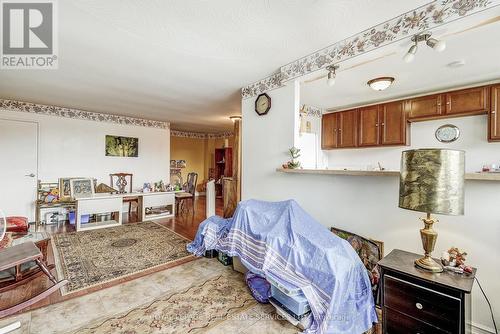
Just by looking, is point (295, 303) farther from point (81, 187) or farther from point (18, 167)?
point (18, 167)

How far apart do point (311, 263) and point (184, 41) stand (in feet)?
7.32

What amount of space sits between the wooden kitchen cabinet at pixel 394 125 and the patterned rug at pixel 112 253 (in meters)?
3.65

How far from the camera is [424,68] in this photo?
2676mm

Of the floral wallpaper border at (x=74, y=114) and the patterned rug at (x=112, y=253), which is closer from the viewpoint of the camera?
the patterned rug at (x=112, y=253)

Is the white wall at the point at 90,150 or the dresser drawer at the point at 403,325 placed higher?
the white wall at the point at 90,150

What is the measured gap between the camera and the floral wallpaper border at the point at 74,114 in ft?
14.6

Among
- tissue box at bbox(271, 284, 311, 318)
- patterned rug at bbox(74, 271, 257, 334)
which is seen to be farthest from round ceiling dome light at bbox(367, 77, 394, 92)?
patterned rug at bbox(74, 271, 257, 334)

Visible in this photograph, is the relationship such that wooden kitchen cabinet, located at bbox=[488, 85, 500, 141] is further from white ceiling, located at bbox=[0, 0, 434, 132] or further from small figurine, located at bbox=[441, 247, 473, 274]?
small figurine, located at bbox=[441, 247, 473, 274]

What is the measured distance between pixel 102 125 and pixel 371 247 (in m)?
5.99

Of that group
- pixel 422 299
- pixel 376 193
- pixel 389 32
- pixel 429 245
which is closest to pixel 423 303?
Result: pixel 422 299

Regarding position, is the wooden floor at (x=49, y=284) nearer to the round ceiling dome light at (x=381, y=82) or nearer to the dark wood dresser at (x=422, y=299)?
the dark wood dresser at (x=422, y=299)

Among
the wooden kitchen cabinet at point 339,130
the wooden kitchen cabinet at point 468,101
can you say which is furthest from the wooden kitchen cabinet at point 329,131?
the wooden kitchen cabinet at point 468,101

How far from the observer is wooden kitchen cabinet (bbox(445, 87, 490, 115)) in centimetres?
295

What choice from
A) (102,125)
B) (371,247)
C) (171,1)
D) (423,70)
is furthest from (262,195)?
(102,125)
